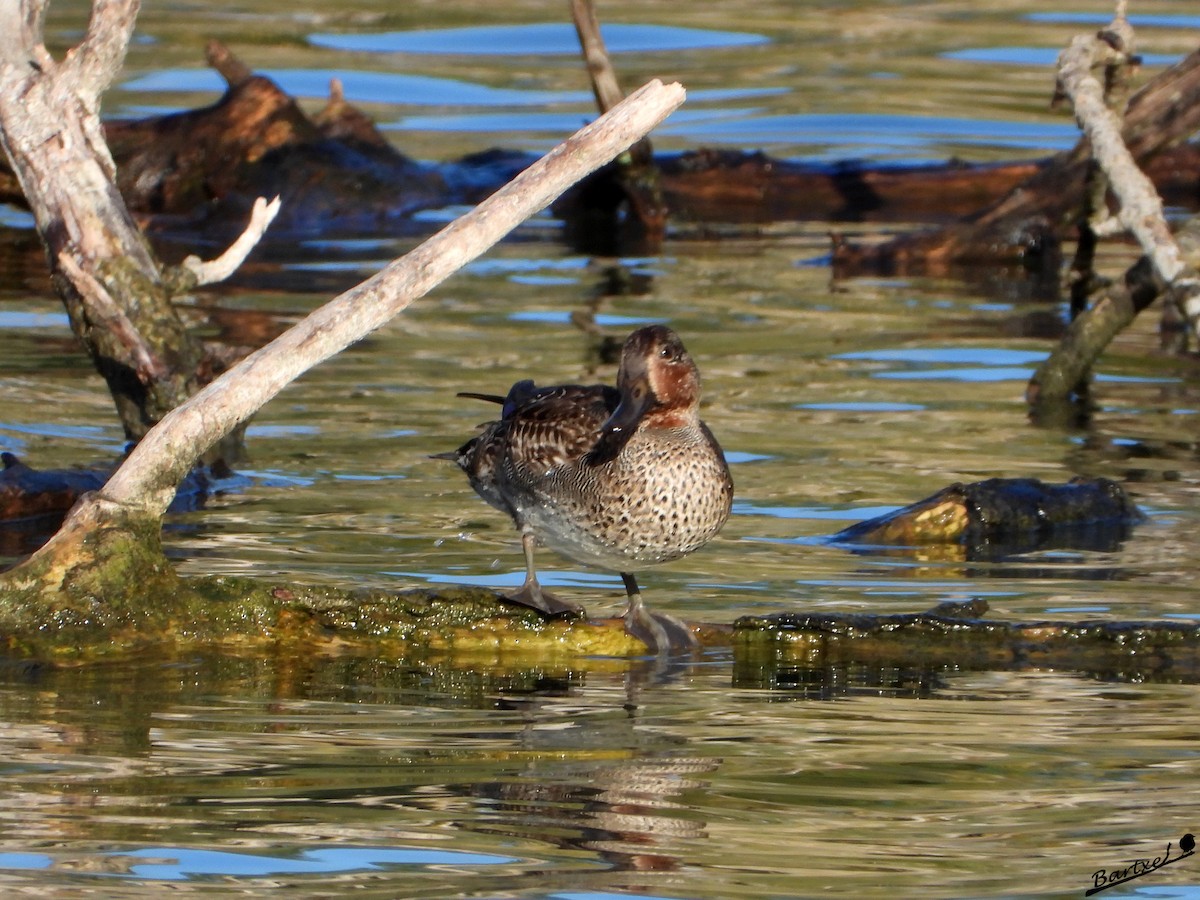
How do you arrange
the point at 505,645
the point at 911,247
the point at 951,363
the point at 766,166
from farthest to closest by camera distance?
1. the point at 766,166
2. the point at 911,247
3. the point at 951,363
4. the point at 505,645

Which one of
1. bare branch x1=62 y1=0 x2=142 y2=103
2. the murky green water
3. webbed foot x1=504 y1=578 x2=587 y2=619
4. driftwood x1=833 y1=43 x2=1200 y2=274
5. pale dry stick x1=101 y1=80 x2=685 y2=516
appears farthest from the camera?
driftwood x1=833 y1=43 x2=1200 y2=274

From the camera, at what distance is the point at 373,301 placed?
5.36 metres

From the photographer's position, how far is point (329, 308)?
5.36 meters

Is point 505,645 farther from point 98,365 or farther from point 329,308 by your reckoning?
point 98,365

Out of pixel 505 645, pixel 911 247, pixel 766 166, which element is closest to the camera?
pixel 505 645

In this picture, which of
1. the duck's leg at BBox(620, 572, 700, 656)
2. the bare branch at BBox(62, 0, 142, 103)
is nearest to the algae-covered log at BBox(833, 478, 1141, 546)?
the duck's leg at BBox(620, 572, 700, 656)

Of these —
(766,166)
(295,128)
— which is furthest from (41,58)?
(766,166)

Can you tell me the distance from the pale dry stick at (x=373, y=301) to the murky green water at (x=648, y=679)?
0.53 meters

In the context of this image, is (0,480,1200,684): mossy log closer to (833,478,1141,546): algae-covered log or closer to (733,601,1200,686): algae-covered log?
(733,601,1200,686): algae-covered log

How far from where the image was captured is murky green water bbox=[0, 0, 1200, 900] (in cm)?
400

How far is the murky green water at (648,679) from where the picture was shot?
4004 mm

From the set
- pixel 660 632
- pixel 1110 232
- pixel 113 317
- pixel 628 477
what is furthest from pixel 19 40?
pixel 1110 232

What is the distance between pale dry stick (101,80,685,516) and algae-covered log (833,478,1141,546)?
7.82ft

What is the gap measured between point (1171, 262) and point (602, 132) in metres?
3.51
